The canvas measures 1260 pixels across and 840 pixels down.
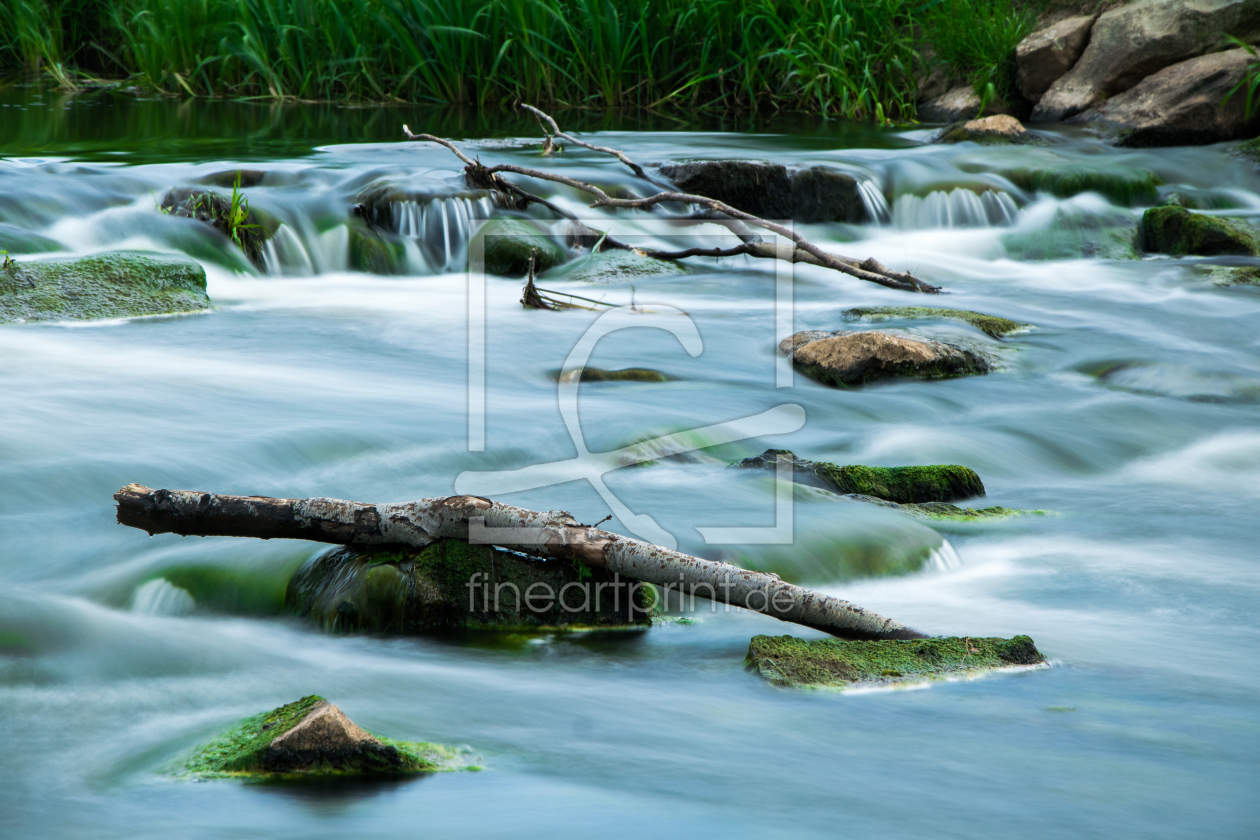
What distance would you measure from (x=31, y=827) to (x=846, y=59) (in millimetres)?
10874

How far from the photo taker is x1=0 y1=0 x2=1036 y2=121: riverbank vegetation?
1080 cm

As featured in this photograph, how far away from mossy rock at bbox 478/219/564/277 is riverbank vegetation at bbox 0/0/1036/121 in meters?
4.86

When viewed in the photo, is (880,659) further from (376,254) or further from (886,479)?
(376,254)

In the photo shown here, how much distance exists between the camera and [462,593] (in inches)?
86.2

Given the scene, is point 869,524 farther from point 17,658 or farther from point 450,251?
point 450,251

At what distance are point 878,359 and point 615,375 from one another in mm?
976

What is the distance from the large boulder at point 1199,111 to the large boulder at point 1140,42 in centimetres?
26

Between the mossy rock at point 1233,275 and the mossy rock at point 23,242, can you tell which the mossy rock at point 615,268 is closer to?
the mossy rock at point 23,242

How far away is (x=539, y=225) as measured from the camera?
21.8 feet

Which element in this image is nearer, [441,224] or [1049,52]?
[441,224]

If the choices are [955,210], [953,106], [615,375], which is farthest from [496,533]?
[953,106]

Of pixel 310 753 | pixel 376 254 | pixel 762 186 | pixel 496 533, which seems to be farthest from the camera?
pixel 762 186

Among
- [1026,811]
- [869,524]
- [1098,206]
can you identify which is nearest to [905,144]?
[1098,206]

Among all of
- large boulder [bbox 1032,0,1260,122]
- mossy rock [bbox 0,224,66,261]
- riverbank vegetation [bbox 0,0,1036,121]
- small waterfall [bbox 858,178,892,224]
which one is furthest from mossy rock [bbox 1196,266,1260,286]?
mossy rock [bbox 0,224,66,261]
